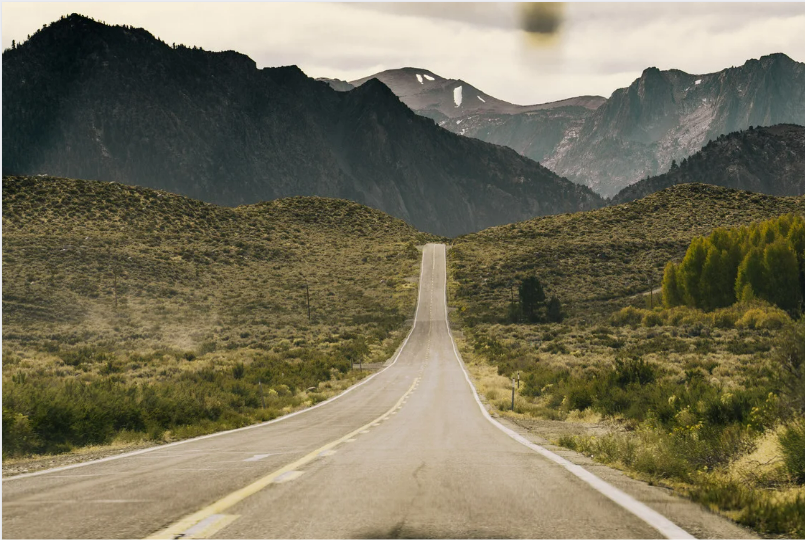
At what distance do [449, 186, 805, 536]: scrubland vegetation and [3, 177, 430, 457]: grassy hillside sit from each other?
1038cm

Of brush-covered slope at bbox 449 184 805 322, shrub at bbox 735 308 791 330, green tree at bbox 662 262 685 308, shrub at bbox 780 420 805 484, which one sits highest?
brush-covered slope at bbox 449 184 805 322

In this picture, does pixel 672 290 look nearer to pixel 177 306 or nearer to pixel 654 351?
pixel 654 351

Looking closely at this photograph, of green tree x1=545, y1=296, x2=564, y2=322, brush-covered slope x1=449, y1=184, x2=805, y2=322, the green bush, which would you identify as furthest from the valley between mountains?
brush-covered slope x1=449, y1=184, x2=805, y2=322

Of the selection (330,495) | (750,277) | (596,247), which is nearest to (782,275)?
(750,277)

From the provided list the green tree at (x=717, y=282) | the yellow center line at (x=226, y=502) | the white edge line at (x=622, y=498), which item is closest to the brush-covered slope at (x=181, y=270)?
the green tree at (x=717, y=282)

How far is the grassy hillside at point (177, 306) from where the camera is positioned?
1973 centimetres

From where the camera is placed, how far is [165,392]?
75.2 ft

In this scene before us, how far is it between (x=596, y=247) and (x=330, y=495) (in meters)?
132

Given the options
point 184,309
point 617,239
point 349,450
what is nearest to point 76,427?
point 349,450

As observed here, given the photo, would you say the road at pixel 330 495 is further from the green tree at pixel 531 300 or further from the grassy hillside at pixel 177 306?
the green tree at pixel 531 300

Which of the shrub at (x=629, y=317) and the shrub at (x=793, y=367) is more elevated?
the shrub at (x=793, y=367)

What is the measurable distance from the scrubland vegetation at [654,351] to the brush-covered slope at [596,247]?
1.36 feet

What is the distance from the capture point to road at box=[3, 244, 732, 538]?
546cm

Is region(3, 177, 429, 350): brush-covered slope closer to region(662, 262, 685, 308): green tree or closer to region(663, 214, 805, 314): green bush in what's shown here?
region(662, 262, 685, 308): green tree
